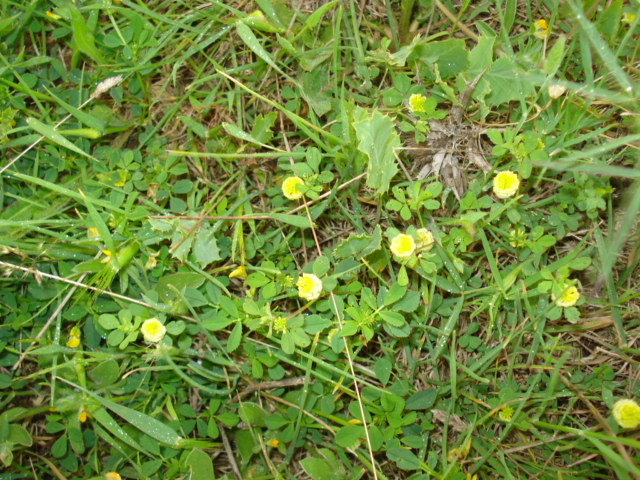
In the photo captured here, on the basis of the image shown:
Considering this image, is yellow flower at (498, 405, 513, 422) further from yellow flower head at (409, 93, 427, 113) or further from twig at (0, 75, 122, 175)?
twig at (0, 75, 122, 175)

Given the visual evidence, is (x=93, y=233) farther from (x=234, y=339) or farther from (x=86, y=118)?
(x=234, y=339)

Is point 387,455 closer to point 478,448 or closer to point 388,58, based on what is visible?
point 478,448

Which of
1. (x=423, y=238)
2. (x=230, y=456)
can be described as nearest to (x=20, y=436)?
(x=230, y=456)

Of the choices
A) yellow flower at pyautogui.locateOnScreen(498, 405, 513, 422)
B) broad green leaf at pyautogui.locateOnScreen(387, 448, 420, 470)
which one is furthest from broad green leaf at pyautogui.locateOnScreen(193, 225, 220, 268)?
yellow flower at pyautogui.locateOnScreen(498, 405, 513, 422)

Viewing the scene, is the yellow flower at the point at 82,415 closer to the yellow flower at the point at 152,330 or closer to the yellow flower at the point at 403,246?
the yellow flower at the point at 152,330

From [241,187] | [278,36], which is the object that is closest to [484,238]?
[241,187]
